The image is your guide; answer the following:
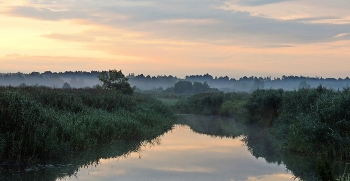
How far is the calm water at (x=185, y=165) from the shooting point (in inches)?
573

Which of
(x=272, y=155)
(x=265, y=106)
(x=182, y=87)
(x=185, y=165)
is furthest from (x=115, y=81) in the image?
(x=182, y=87)

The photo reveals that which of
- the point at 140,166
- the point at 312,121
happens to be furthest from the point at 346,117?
the point at 140,166

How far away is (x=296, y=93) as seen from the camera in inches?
1052

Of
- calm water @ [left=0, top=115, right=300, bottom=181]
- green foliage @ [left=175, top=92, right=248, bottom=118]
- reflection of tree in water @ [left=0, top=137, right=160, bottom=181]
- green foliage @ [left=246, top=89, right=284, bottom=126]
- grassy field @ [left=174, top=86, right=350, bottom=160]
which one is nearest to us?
reflection of tree in water @ [left=0, top=137, right=160, bottom=181]

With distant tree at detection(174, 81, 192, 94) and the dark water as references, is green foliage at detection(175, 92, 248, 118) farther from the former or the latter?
distant tree at detection(174, 81, 192, 94)

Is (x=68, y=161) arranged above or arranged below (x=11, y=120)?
below

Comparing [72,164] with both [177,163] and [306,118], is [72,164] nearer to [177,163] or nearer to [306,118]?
[177,163]

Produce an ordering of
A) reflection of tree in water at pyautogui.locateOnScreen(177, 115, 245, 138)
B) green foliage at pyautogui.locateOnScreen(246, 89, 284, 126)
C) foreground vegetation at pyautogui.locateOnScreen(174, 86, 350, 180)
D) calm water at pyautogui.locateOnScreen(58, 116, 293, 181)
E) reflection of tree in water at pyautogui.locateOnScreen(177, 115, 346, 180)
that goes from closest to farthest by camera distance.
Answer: reflection of tree in water at pyautogui.locateOnScreen(177, 115, 346, 180), calm water at pyautogui.locateOnScreen(58, 116, 293, 181), foreground vegetation at pyautogui.locateOnScreen(174, 86, 350, 180), reflection of tree in water at pyautogui.locateOnScreen(177, 115, 245, 138), green foliage at pyautogui.locateOnScreen(246, 89, 284, 126)

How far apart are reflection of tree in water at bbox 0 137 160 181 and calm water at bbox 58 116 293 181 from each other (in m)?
0.33

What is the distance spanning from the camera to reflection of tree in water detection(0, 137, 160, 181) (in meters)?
13.6

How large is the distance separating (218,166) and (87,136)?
6.07 metres

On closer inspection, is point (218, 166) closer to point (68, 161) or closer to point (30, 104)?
point (68, 161)

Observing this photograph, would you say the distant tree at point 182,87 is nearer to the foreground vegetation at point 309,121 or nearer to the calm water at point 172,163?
the foreground vegetation at point 309,121

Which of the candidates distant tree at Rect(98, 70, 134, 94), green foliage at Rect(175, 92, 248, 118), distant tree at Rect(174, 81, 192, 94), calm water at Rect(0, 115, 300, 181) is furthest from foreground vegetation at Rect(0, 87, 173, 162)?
distant tree at Rect(174, 81, 192, 94)
